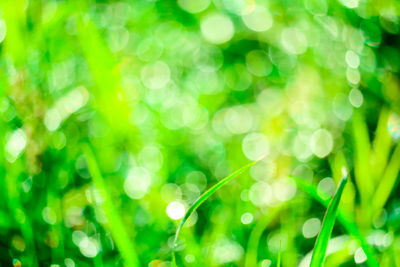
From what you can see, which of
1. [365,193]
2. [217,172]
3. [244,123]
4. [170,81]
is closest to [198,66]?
[170,81]

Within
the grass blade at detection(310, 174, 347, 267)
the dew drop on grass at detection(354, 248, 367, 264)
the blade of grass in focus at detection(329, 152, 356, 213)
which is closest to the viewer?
the grass blade at detection(310, 174, 347, 267)

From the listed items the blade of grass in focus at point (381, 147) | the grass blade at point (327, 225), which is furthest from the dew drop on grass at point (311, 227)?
the grass blade at point (327, 225)

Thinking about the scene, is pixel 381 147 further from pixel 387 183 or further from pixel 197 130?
pixel 197 130

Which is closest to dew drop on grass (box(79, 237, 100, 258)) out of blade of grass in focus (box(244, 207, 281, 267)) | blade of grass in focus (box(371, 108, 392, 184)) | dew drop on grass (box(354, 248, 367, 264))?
blade of grass in focus (box(244, 207, 281, 267))

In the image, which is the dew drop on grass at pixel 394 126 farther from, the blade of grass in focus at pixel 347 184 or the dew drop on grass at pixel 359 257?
the dew drop on grass at pixel 359 257

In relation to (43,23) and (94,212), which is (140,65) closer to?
(43,23)

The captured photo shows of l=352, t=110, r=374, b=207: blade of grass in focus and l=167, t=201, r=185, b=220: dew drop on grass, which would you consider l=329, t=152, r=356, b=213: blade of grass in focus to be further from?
l=167, t=201, r=185, b=220: dew drop on grass

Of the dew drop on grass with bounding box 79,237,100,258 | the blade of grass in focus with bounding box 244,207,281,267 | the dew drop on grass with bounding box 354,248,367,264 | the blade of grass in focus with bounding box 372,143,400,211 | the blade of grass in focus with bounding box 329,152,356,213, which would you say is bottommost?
the blade of grass in focus with bounding box 329,152,356,213
